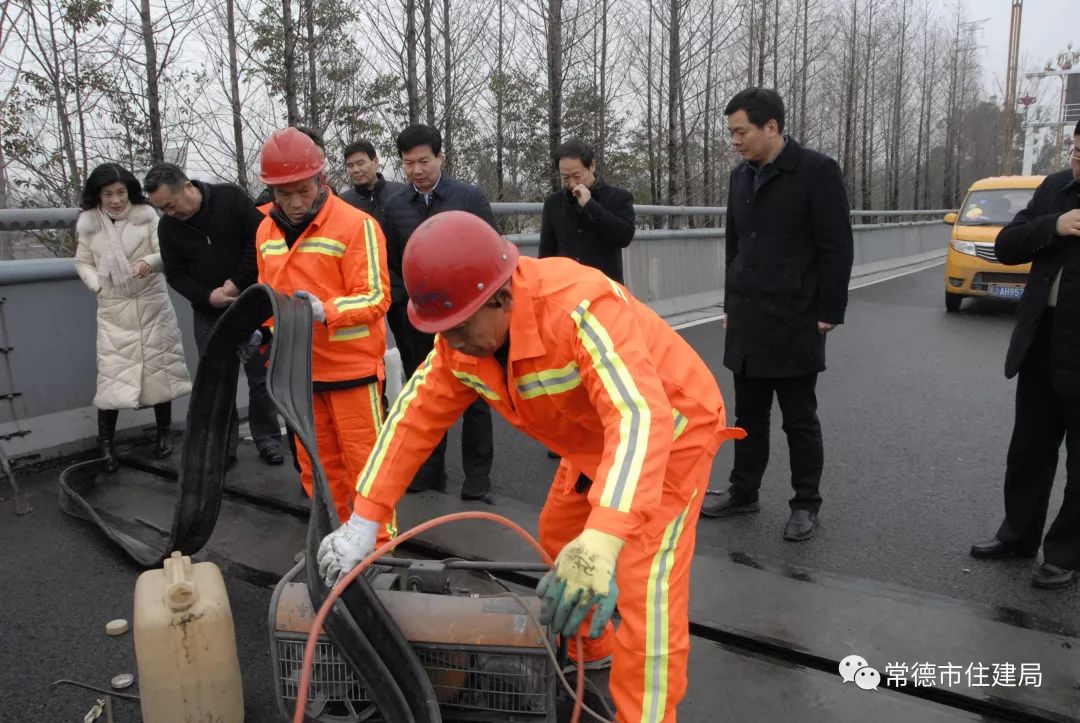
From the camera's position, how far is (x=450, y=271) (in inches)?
80.7

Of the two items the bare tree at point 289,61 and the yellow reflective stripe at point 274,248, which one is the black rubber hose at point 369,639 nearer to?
the yellow reflective stripe at point 274,248

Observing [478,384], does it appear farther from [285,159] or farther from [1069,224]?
[1069,224]

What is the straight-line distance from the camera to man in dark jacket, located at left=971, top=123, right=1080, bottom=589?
3541mm

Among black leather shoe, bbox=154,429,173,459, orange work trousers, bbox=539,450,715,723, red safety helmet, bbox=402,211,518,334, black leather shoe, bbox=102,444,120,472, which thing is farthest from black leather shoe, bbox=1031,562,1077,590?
black leather shoe, bbox=102,444,120,472

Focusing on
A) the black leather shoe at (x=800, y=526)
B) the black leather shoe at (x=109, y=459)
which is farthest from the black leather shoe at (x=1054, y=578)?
the black leather shoe at (x=109, y=459)

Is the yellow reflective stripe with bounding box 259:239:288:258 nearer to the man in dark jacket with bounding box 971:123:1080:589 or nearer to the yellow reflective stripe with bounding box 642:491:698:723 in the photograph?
the yellow reflective stripe with bounding box 642:491:698:723

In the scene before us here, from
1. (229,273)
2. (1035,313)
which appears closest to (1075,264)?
(1035,313)

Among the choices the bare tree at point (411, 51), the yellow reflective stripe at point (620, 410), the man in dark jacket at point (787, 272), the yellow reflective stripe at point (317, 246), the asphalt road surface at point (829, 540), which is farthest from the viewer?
the bare tree at point (411, 51)

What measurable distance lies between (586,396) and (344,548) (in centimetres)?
81

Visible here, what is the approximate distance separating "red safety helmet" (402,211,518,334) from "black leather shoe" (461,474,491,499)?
9.34 ft

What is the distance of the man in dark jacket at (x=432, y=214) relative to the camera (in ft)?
15.5

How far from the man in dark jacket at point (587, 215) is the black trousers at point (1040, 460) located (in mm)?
2457

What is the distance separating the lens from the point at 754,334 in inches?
165

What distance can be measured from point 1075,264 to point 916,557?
154cm
